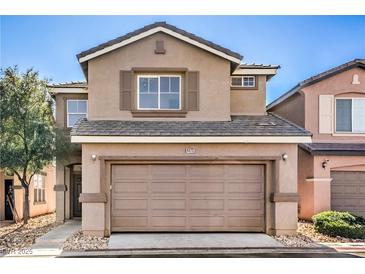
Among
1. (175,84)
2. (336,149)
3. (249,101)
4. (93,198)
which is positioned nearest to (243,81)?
(249,101)

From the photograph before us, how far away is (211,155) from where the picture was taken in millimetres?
12258

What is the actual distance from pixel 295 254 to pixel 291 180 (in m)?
2.40

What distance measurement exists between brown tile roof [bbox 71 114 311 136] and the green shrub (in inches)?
103

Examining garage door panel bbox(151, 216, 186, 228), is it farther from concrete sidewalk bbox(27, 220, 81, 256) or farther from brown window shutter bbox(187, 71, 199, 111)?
brown window shutter bbox(187, 71, 199, 111)

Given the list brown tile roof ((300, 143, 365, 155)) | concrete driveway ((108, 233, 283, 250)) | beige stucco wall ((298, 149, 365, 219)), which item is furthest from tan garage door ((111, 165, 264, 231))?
brown tile roof ((300, 143, 365, 155))

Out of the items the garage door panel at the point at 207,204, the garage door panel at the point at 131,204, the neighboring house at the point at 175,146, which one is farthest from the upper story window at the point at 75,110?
the garage door panel at the point at 207,204

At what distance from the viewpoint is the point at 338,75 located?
15.0 m

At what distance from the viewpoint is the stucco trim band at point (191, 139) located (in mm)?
11938

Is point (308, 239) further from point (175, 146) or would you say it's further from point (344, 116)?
point (344, 116)

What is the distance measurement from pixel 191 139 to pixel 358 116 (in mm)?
6293

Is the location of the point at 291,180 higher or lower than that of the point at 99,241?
higher

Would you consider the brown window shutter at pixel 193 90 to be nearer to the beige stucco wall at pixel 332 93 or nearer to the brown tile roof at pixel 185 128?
the brown tile roof at pixel 185 128
